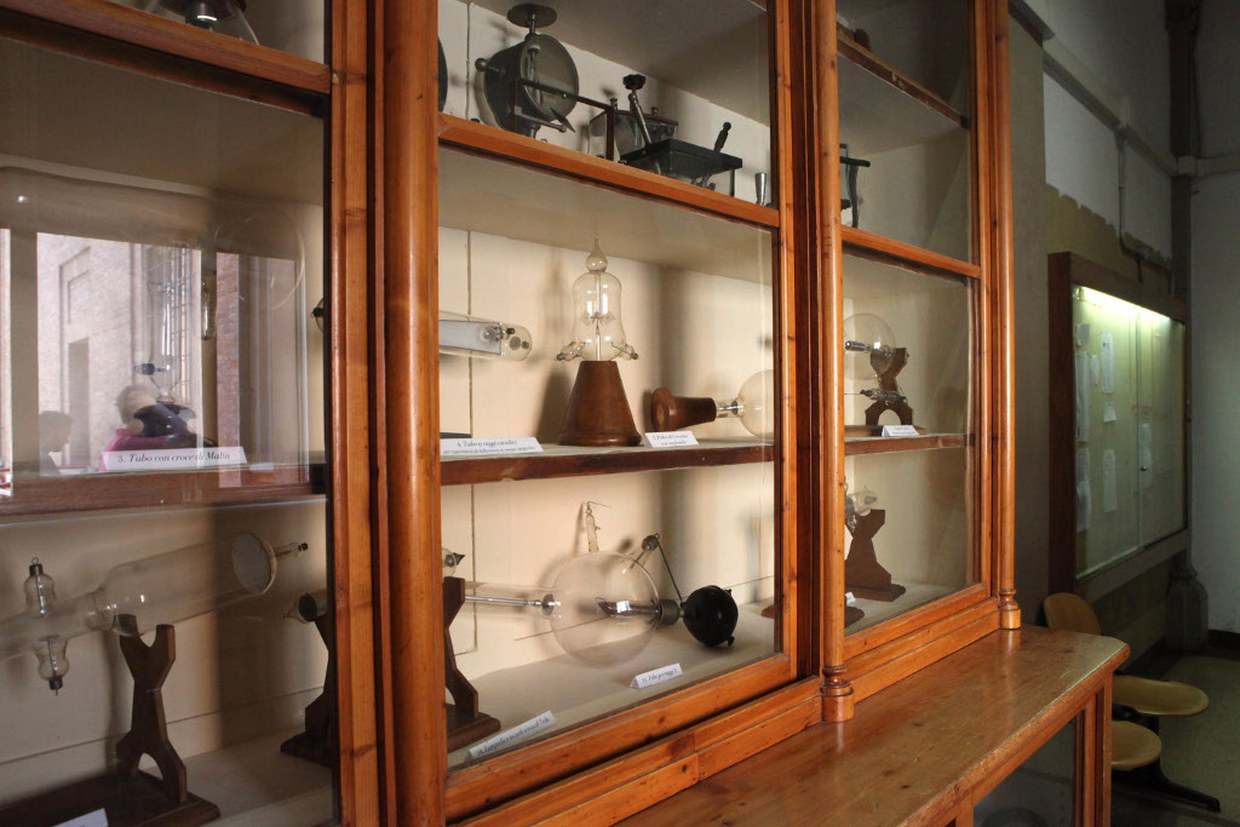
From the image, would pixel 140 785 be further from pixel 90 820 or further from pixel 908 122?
pixel 908 122

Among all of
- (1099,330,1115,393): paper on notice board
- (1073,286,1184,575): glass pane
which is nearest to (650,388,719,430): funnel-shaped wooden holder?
(1073,286,1184,575): glass pane

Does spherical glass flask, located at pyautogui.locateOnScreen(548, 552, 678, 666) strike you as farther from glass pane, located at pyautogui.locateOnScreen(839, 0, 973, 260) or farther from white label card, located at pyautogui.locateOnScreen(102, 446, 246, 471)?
glass pane, located at pyautogui.locateOnScreen(839, 0, 973, 260)

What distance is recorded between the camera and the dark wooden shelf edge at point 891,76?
138 centimetres

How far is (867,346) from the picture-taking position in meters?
1.49

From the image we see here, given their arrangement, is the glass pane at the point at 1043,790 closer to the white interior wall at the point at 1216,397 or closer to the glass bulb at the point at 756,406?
the glass bulb at the point at 756,406

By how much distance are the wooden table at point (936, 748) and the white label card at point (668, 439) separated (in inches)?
17.0

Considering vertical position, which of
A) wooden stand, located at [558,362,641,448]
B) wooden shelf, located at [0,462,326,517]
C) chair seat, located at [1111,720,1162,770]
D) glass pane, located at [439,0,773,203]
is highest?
glass pane, located at [439,0,773,203]

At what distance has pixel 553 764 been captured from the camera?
2.87 ft

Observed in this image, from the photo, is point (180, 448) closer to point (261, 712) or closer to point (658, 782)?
point (261, 712)

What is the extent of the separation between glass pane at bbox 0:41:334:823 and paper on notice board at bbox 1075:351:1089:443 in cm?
266

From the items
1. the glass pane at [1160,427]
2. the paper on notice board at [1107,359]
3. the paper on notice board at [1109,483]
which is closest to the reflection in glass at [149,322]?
the paper on notice board at [1107,359]

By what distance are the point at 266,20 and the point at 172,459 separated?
0.41 metres

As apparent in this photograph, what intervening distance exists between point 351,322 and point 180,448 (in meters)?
0.19

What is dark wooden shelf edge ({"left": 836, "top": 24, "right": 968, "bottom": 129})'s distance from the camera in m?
1.38
